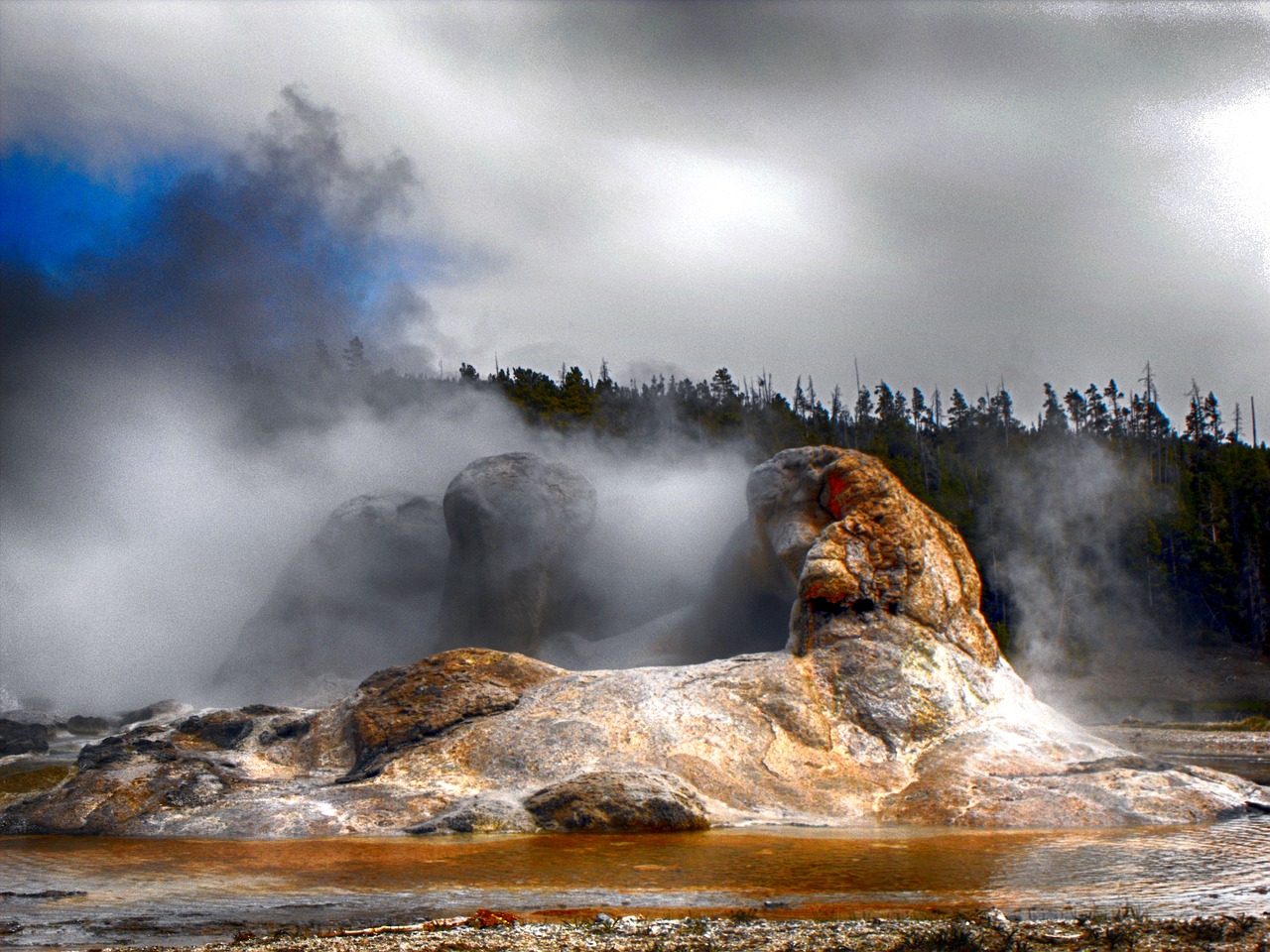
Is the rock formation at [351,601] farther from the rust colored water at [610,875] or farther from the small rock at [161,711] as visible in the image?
the rust colored water at [610,875]

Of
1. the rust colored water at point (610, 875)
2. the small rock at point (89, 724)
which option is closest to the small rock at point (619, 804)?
the rust colored water at point (610, 875)

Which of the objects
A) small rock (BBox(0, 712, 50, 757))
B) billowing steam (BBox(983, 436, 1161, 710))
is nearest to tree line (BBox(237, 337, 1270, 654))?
billowing steam (BBox(983, 436, 1161, 710))

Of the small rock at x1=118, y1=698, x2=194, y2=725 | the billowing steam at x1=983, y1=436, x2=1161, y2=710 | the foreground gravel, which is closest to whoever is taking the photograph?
the foreground gravel

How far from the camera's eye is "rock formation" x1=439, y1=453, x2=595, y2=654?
30.5 meters

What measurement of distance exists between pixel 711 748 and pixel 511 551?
15.2 metres

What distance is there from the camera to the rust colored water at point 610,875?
945 centimetres

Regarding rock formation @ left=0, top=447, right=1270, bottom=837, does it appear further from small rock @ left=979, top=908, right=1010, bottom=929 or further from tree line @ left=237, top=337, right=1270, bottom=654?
tree line @ left=237, top=337, right=1270, bottom=654

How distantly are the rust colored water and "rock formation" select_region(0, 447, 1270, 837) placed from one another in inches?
33.0

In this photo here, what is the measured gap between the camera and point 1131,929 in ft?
26.4

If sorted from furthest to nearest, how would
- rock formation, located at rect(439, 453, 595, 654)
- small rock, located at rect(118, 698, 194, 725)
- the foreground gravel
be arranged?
small rock, located at rect(118, 698, 194, 725), rock formation, located at rect(439, 453, 595, 654), the foreground gravel

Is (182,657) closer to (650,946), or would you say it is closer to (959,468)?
(650,946)

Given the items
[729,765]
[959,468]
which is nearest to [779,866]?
[729,765]

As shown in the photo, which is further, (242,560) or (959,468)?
(959,468)

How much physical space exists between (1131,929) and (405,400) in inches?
1823
